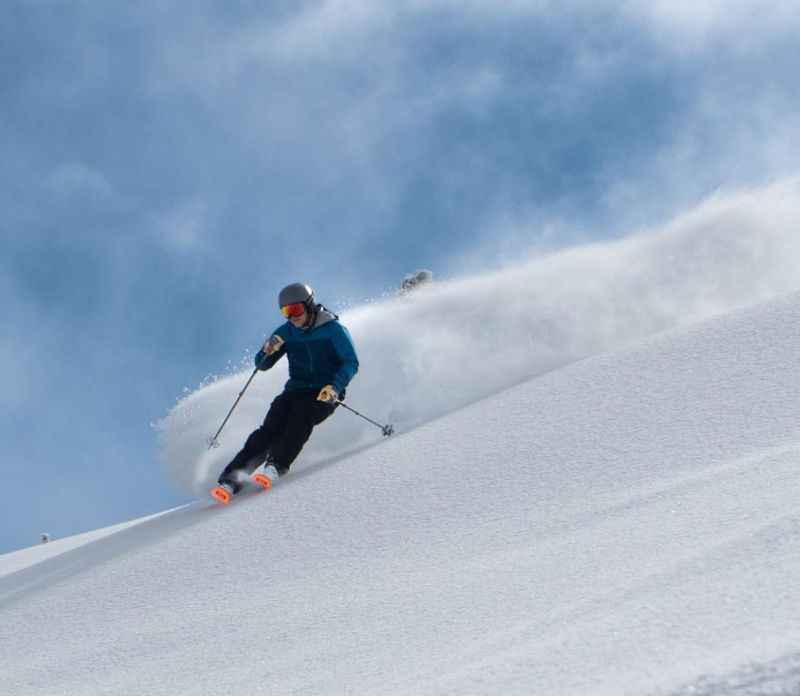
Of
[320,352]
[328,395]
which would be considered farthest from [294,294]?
[328,395]

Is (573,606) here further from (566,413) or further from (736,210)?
(736,210)

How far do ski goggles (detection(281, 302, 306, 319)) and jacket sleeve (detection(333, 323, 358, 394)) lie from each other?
0.99 feet

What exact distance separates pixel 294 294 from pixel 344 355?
0.60m

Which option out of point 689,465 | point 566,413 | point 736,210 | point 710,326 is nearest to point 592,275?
point 736,210

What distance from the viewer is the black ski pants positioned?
7.02 metres

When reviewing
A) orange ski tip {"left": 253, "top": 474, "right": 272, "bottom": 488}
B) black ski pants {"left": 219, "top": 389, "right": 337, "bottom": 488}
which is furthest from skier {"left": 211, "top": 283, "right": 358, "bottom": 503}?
orange ski tip {"left": 253, "top": 474, "right": 272, "bottom": 488}

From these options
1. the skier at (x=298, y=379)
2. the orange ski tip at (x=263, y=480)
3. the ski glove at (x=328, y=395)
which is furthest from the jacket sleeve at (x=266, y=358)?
the orange ski tip at (x=263, y=480)

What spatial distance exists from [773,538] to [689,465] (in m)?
1.61

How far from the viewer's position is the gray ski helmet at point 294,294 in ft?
24.8

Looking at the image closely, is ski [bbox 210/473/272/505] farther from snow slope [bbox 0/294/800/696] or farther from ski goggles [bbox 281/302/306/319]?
ski goggles [bbox 281/302/306/319]

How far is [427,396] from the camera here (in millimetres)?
8617

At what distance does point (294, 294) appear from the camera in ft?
24.8

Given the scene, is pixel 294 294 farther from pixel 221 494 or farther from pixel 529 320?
pixel 529 320

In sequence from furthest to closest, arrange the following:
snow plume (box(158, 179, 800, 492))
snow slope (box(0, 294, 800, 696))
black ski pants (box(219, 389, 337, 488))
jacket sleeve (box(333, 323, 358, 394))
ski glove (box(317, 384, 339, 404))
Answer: snow plume (box(158, 179, 800, 492)) → jacket sleeve (box(333, 323, 358, 394)) → ski glove (box(317, 384, 339, 404)) → black ski pants (box(219, 389, 337, 488)) → snow slope (box(0, 294, 800, 696))
